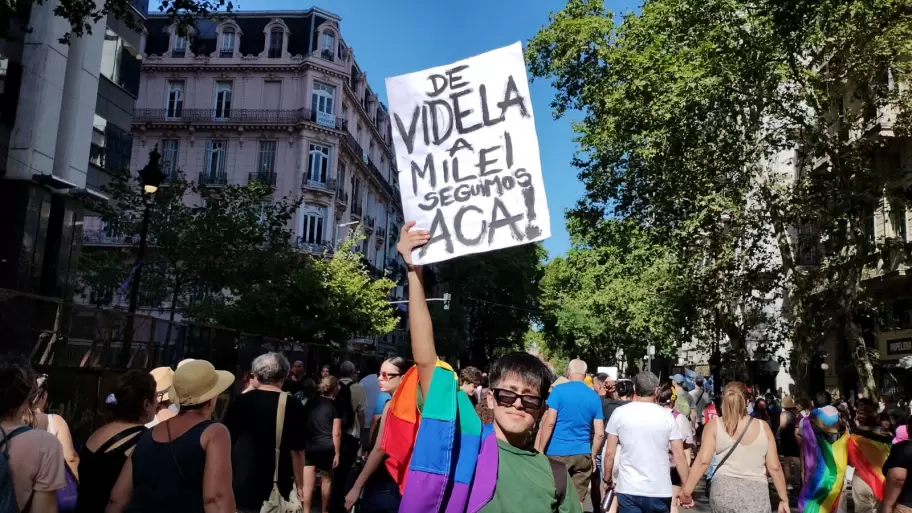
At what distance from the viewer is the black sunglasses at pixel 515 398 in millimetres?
2967

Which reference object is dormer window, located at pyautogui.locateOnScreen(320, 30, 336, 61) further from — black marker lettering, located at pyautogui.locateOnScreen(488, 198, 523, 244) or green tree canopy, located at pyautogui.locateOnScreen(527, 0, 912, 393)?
black marker lettering, located at pyautogui.locateOnScreen(488, 198, 523, 244)

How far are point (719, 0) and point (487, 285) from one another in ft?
116

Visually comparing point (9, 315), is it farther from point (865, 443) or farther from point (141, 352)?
point (865, 443)

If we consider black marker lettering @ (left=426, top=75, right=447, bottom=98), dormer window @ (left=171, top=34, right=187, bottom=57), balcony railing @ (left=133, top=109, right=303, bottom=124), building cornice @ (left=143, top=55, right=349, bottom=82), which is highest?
dormer window @ (left=171, top=34, right=187, bottom=57)

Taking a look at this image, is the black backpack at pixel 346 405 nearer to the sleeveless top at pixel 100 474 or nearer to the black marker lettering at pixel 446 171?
the sleeveless top at pixel 100 474

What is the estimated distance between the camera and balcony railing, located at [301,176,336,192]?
150 feet

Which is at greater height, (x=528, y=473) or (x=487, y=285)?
(x=487, y=285)

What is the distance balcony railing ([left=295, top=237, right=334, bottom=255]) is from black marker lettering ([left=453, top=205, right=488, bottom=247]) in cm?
4131

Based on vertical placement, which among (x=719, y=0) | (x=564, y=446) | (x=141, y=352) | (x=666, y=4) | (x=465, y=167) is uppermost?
(x=666, y=4)

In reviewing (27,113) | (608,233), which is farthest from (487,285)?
(27,113)

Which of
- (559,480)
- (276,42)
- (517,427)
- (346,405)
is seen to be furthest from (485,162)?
(276,42)

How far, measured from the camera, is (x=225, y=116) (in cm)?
4634

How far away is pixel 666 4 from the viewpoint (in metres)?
22.0

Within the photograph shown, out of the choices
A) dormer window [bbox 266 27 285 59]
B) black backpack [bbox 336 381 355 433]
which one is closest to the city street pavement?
black backpack [bbox 336 381 355 433]
